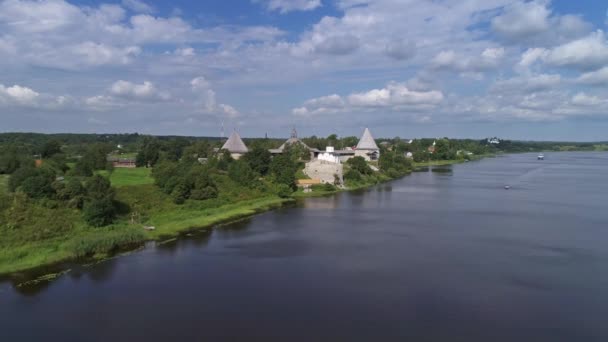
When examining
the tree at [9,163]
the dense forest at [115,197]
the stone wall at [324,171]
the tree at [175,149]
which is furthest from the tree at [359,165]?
the tree at [9,163]

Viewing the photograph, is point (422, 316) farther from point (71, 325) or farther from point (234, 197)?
point (234, 197)

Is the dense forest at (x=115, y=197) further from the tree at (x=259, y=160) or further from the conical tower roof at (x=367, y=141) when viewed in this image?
the conical tower roof at (x=367, y=141)

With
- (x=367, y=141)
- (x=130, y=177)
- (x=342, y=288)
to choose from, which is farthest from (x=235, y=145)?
(x=342, y=288)

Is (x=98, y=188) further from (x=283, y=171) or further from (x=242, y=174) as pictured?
(x=283, y=171)

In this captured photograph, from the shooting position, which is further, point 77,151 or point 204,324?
point 77,151

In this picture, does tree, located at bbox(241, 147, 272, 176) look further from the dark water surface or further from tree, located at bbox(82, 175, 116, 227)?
tree, located at bbox(82, 175, 116, 227)

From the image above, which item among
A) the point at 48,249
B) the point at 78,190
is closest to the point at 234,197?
the point at 78,190
